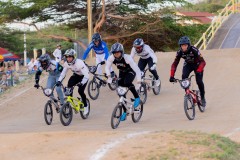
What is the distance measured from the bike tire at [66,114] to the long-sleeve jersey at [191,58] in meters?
2.75

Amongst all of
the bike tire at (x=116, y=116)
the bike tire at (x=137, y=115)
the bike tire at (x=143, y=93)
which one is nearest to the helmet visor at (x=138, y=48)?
the bike tire at (x=143, y=93)

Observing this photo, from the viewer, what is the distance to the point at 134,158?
7.78 meters

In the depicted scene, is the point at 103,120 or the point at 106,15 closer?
the point at 103,120

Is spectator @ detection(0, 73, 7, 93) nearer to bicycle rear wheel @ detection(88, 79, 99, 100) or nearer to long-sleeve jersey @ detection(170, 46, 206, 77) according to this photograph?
bicycle rear wheel @ detection(88, 79, 99, 100)

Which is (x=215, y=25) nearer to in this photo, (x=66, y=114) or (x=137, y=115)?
(x=137, y=115)

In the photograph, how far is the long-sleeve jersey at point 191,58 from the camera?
541 inches

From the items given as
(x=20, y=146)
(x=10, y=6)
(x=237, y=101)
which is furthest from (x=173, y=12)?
(x=20, y=146)

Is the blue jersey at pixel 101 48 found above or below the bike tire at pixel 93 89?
above

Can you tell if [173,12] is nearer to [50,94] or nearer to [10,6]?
[10,6]

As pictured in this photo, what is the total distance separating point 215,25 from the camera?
4088 centimetres

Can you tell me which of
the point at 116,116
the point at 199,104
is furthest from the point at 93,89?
the point at 116,116

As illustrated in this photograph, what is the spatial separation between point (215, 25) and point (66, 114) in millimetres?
28829

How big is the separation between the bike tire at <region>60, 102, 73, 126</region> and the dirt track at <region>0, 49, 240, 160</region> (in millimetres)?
159

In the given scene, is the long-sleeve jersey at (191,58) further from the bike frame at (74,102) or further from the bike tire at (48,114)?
the bike tire at (48,114)
